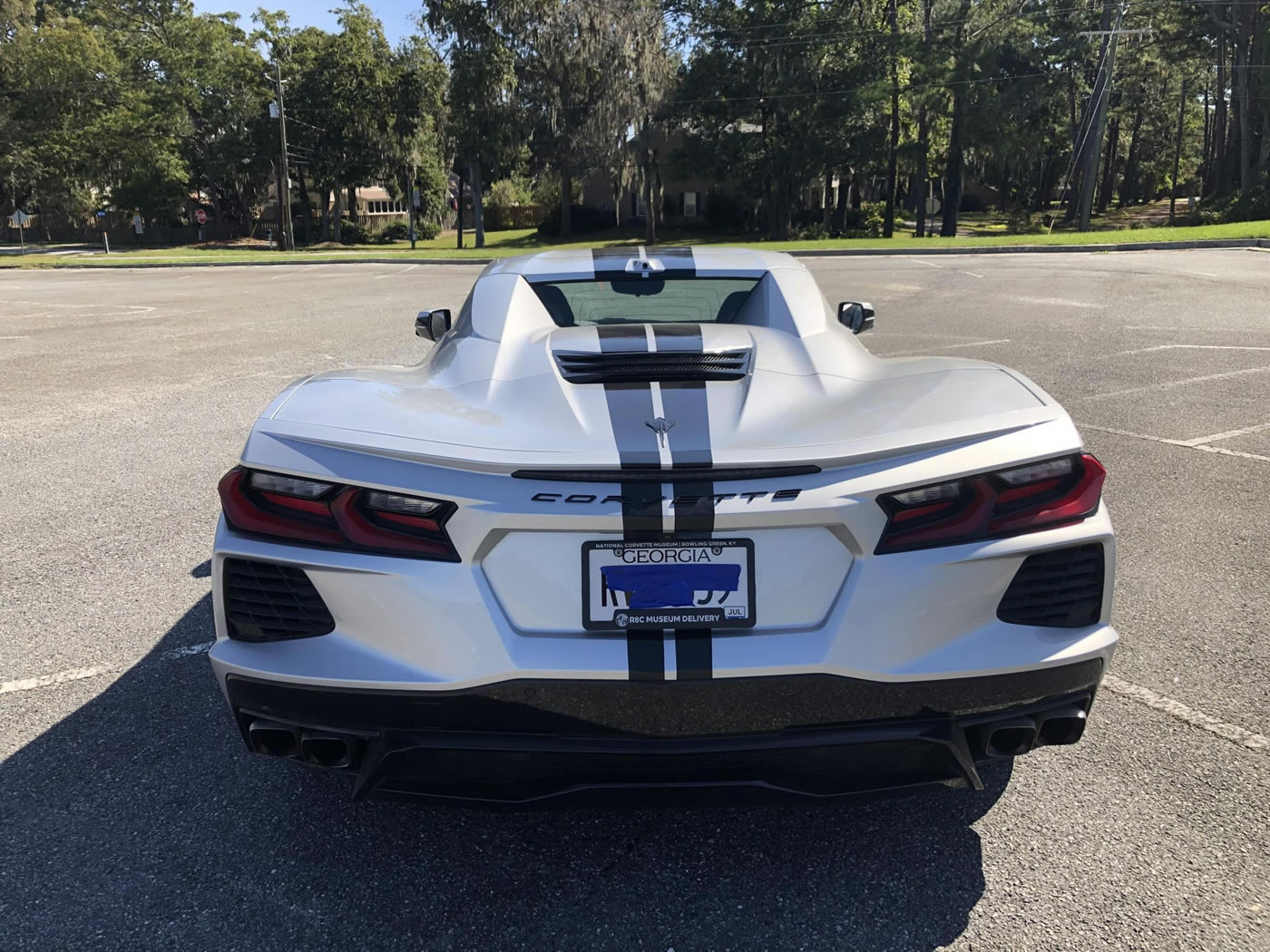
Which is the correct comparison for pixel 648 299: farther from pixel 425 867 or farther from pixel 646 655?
pixel 425 867

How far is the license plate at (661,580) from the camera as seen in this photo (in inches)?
79.7

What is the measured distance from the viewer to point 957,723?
210cm

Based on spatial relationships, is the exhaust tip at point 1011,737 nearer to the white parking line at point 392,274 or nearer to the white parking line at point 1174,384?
the white parking line at point 1174,384

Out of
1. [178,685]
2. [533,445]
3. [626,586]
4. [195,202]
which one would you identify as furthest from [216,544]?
[195,202]

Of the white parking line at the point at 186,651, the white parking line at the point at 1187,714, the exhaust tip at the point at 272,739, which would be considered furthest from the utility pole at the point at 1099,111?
the exhaust tip at the point at 272,739

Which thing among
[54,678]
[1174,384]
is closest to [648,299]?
[54,678]

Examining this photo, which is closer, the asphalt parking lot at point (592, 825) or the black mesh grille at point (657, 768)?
the black mesh grille at point (657, 768)

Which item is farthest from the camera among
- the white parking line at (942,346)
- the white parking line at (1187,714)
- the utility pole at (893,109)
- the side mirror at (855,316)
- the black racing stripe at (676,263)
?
the utility pole at (893,109)

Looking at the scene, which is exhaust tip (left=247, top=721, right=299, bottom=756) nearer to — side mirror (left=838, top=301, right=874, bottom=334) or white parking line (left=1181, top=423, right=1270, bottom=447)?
side mirror (left=838, top=301, right=874, bottom=334)

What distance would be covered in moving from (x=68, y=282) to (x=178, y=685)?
1097 inches

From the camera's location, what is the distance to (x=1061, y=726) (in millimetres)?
2209

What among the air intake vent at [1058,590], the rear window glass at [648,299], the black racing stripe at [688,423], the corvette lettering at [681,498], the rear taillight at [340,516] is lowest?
the air intake vent at [1058,590]

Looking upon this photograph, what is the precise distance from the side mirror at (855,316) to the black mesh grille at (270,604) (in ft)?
8.68

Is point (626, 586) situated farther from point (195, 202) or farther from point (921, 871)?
point (195, 202)
